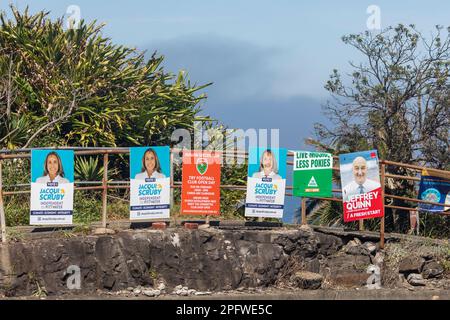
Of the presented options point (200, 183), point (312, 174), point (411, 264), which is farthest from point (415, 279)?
point (200, 183)

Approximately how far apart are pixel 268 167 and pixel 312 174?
958mm

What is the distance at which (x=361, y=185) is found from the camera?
Answer: 23.1 meters

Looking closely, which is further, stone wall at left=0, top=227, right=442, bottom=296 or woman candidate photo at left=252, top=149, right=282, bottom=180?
woman candidate photo at left=252, top=149, right=282, bottom=180

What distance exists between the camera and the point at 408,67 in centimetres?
3045

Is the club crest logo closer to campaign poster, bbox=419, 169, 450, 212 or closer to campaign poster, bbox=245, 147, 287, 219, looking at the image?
campaign poster, bbox=245, 147, 287, 219

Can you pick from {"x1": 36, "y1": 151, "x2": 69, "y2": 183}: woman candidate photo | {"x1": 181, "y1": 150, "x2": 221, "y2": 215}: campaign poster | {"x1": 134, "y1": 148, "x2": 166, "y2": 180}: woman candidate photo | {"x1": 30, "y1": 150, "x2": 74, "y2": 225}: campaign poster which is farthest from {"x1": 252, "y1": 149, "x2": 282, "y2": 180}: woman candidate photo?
{"x1": 36, "y1": 151, "x2": 69, "y2": 183}: woman candidate photo

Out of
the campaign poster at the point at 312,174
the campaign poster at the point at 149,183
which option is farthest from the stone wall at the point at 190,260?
the campaign poster at the point at 312,174

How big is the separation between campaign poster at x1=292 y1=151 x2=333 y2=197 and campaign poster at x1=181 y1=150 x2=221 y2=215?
1.68m

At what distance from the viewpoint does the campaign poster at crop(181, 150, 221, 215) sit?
22.5m

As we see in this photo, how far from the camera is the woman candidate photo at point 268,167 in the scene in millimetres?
22844

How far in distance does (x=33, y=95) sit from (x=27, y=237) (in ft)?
21.3

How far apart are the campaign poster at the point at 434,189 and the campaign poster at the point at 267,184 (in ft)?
10.4
